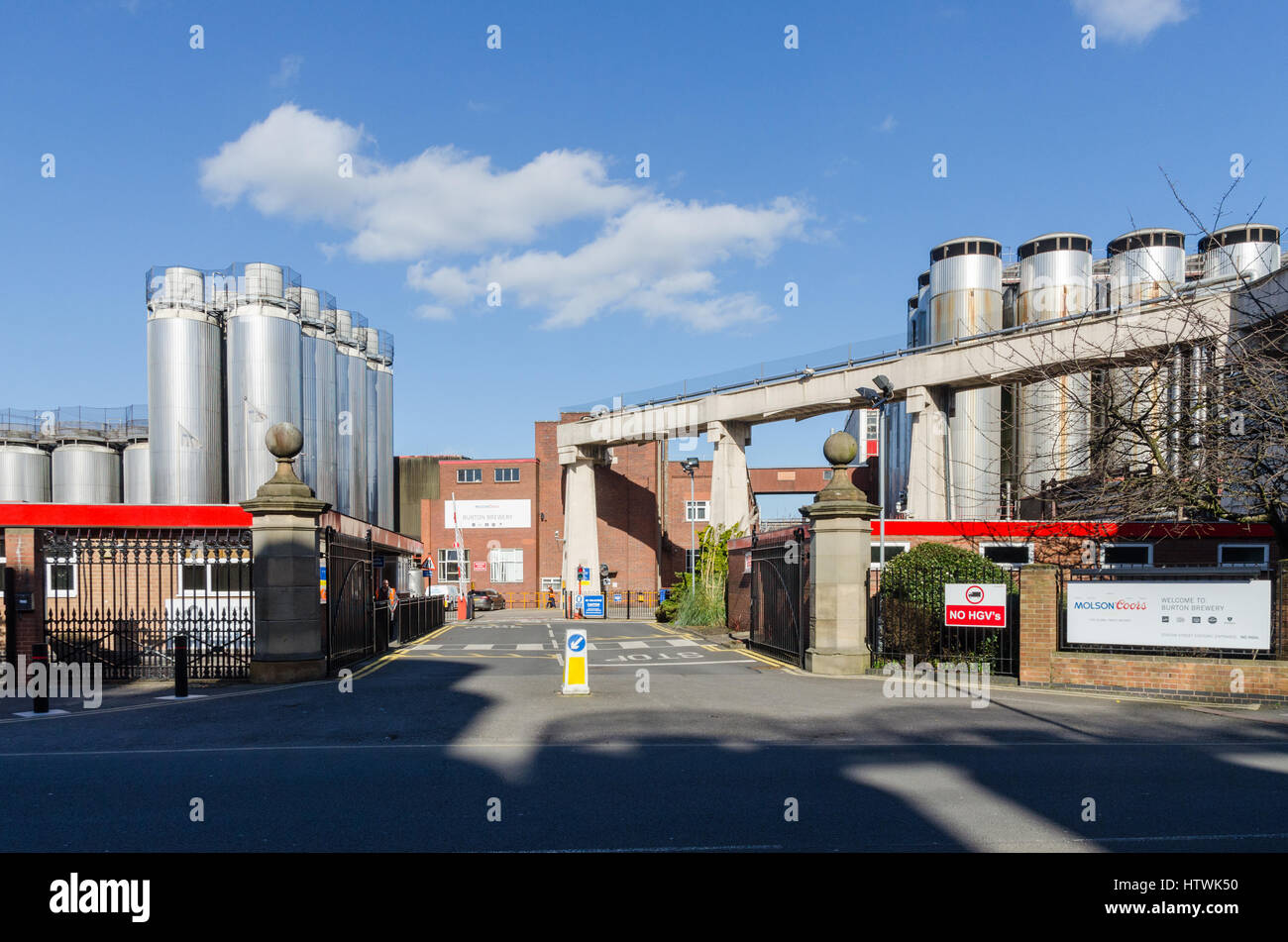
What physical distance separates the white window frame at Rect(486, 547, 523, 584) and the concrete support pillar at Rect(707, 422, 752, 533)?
21.5 m

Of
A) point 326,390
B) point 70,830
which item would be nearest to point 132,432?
point 326,390

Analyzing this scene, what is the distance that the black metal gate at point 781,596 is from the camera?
59.2 ft

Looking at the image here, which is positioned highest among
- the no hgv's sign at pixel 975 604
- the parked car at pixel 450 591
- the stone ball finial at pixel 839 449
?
the stone ball finial at pixel 839 449

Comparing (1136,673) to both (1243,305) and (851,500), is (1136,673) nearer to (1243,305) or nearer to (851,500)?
(851,500)

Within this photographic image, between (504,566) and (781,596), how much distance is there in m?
43.4

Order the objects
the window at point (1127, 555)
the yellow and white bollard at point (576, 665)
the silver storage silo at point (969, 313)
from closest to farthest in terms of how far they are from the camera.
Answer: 1. the yellow and white bollard at point (576, 665)
2. the window at point (1127, 555)
3. the silver storage silo at point (969, 313)

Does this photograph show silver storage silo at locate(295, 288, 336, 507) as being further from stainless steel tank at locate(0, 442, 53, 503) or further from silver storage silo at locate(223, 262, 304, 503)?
stainless steel tank at locate(0, 442, 53, 503)

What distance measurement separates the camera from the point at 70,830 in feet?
22.5

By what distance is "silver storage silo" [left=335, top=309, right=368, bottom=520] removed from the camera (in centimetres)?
4819

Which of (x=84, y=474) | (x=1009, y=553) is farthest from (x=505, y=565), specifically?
(x=1009, y=553)

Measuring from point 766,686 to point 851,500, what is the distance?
12.1 feet

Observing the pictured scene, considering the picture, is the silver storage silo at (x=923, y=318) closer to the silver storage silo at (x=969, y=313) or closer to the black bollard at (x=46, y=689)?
the silver storage silo at (x=969, y=313)

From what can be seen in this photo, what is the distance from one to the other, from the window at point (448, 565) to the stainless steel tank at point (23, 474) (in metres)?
22.2

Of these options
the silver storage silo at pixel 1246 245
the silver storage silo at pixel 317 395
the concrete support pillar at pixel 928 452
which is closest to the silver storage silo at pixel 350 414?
the silver storage silo at pixel 317 395
